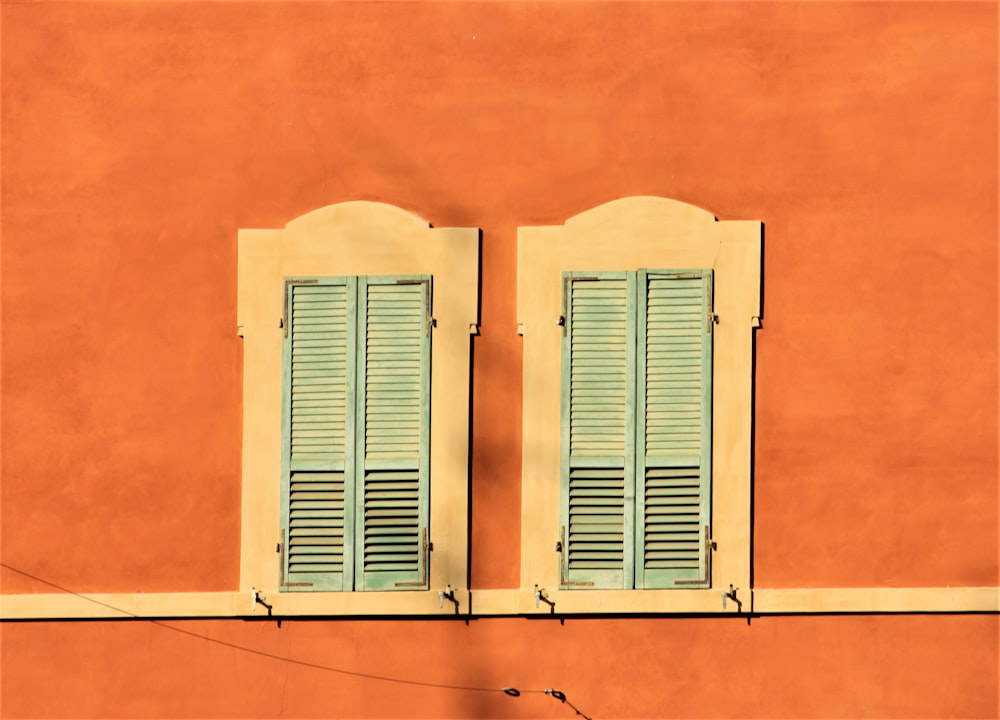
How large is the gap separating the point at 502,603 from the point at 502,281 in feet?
5.07

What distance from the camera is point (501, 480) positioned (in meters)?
8.84

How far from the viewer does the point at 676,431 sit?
8820 millimetres

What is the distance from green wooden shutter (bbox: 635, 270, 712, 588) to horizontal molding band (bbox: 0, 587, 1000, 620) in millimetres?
201

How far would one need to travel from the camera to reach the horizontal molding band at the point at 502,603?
28.8 ft

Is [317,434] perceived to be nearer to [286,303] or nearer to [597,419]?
[286,303]

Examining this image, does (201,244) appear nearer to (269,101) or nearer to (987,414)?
(269,101)

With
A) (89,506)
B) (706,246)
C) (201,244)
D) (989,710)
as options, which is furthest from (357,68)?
(989,710)

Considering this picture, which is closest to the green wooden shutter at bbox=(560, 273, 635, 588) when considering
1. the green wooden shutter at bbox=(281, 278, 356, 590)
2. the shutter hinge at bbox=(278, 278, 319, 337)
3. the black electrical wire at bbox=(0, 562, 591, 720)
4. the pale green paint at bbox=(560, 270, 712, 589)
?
the pale green paint at bbox=(560, 270, 712, 589)

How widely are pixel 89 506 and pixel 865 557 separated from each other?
3740 mm

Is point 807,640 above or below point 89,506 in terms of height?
below

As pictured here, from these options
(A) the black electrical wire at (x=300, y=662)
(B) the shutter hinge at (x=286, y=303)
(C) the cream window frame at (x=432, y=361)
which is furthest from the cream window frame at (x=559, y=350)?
(B) the shutter hinge at (x=286, y=303)

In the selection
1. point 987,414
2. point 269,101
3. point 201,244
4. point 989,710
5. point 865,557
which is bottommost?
point 989,710

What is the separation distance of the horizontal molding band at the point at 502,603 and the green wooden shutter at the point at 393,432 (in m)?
0.14

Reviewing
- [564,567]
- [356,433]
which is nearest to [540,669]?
[564,567]
